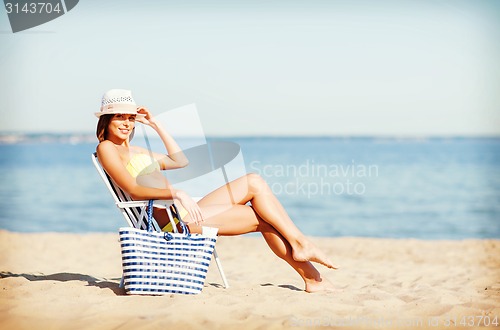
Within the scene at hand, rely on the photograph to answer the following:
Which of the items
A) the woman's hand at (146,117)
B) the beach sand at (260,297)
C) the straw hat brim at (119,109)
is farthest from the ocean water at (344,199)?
the straw hat brim at (119,109)

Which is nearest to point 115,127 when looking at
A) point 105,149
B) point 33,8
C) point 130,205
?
point 105,149

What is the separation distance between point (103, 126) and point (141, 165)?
0.33m

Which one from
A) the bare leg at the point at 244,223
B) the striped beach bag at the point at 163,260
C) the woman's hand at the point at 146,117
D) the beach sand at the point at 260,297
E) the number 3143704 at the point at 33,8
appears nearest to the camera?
the beach sand at the point at 260,297

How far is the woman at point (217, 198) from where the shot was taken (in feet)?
12.4

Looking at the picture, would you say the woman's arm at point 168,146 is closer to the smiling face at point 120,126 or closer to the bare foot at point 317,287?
the smiling face at point 120,126

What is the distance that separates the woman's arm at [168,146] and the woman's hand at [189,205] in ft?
1.94

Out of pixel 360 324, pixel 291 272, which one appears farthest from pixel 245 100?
pixel 360 324

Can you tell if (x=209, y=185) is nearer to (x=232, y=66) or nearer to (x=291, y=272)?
(x=291, y=272)

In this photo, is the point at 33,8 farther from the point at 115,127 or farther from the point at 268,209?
the point at 268,209

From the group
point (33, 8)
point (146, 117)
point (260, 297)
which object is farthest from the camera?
point (33, 8)

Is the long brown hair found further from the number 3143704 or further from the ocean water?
the ocean water

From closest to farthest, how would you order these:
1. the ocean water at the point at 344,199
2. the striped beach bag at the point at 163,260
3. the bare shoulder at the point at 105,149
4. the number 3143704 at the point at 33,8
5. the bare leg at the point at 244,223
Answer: the striped beach bag at the point at 163,260
the bare shoulder at the point at 105,149
the bare leg at the point at 244,223
the number 3143704 at the point at 33,8
the ocean water at the point at 344,199

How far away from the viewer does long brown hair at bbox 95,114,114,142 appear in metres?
3.99

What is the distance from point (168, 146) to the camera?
427 cm
